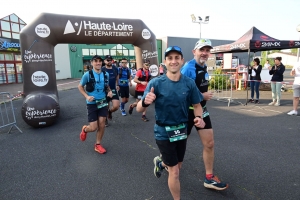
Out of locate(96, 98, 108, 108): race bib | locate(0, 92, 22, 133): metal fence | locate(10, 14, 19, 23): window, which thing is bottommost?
locate(0, 92, 22, 133): metal fence

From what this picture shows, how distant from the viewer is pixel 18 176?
130 inches

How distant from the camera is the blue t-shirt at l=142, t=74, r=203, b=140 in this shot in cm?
215

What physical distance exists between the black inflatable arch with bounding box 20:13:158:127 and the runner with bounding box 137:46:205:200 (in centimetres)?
459

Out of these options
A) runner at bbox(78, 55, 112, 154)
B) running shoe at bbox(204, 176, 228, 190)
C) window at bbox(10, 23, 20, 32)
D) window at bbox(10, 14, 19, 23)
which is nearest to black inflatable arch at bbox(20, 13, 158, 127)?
runner at bbox(78, 55, 112, 154)

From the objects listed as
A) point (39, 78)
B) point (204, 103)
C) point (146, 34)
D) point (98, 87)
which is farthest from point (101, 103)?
point (146, 34)

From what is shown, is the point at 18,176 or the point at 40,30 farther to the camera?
the point at 40,30

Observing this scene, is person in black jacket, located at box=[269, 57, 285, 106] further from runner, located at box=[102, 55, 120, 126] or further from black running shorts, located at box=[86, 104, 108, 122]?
black running shorts, located at box=[86, 104, 108, 122]

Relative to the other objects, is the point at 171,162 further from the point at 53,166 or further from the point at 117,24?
the point at 117,24

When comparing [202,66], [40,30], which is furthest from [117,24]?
[202,66]

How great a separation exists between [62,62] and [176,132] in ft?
98.9

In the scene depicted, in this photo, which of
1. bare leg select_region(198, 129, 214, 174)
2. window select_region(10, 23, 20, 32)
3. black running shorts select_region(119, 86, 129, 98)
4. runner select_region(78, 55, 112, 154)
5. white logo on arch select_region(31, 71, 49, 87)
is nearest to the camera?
bare leg select_region(198, 129, 214, 174)

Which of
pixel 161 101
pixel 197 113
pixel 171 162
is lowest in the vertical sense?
pixel 171 162

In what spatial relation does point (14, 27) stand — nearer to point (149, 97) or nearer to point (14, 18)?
point (14, 18)

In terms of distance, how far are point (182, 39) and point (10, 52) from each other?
25.6 meters
